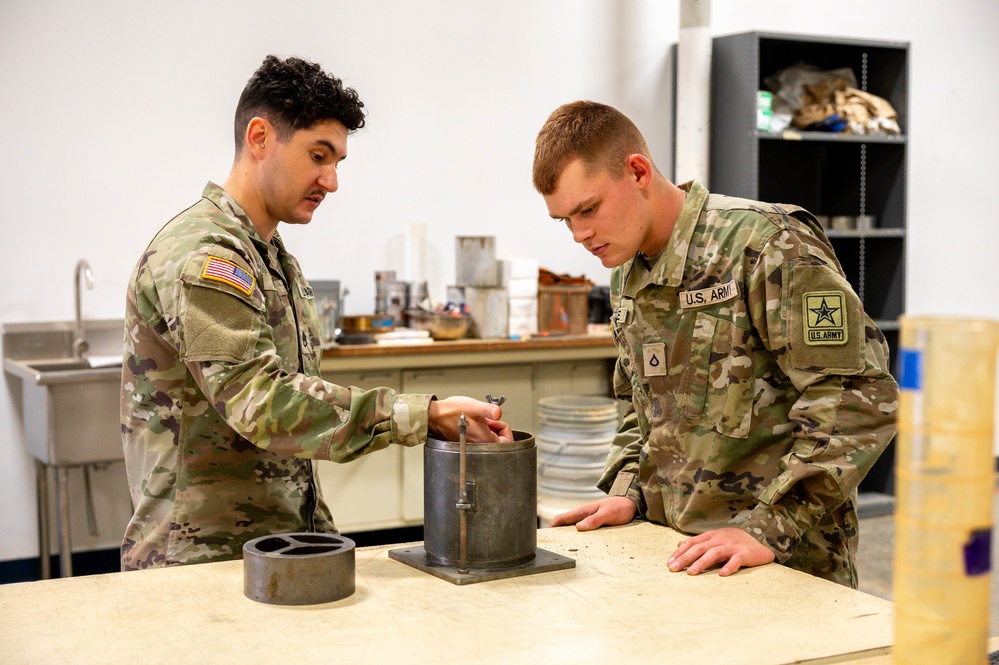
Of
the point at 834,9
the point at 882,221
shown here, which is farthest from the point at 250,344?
the point at 834,9

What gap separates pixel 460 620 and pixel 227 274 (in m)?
0.76

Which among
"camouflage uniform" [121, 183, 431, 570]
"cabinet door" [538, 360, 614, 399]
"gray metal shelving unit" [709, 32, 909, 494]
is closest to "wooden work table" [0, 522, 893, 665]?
"camouflage uniform" [121, 183, 431, 570]

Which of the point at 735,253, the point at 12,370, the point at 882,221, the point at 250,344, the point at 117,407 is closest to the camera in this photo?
the point at 250,344

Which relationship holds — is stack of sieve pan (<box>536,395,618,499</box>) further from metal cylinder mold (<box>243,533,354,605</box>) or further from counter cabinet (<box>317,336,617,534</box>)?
metal cylinder mold (<box>243,533,354,605</box>)

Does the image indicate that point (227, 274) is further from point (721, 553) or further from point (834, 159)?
point (834, 159)

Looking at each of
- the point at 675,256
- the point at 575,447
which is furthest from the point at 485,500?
the point at 575,447

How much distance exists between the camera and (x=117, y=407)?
4.09 metres

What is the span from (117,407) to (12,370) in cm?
65

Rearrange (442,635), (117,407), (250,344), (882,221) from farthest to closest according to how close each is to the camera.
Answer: (882,221) → (117,407) → (250,344) → (442,635)

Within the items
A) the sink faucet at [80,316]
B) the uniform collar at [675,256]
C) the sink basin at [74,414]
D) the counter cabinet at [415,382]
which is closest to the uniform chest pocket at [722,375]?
the uniform collar at [675,256]

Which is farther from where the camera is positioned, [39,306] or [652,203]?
[39,306]

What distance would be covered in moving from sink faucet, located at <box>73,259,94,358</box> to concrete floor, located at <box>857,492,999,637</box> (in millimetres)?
3431

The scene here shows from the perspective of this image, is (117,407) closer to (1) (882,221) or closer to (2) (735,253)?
(2) (735,253)

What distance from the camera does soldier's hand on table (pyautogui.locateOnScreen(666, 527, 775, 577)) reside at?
6.31 ft
